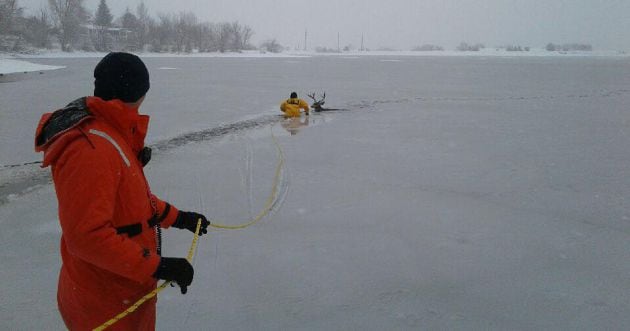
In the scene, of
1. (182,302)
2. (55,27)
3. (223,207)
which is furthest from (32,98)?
(55,27)

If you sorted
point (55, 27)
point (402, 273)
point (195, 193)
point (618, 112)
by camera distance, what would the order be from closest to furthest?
point (402, 273)
point (195, 193)
point (618, 112)
point (55, 27)

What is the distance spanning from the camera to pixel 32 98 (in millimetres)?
13125

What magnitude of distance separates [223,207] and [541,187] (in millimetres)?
3828

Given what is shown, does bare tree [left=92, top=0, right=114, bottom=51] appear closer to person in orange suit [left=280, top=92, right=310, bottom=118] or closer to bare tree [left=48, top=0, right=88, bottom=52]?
bare tree [left=48, top=0, right=88, bottom=52]

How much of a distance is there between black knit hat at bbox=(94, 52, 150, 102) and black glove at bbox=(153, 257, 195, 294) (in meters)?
0.57

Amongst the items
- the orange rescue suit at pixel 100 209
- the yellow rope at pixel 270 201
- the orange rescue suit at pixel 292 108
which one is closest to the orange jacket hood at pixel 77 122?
the orange rescue suit at pixel 100 209

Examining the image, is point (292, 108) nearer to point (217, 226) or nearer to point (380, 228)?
point (380, 228)

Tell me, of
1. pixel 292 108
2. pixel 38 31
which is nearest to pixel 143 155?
pixel 292 108

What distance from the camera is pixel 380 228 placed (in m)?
4.31

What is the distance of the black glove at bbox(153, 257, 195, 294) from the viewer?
1.54m

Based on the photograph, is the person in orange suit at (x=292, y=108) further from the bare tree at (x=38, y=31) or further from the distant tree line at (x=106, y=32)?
the bare tree at (x=38, y=31)

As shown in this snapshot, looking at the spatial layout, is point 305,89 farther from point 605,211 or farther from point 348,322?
point 348,322

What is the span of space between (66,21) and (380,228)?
229ft

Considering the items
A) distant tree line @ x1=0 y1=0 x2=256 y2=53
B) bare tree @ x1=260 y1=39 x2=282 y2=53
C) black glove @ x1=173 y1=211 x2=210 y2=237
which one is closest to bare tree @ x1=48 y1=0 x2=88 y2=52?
distant tree line @ x1=0 y1=0 x2=256 y2=53
